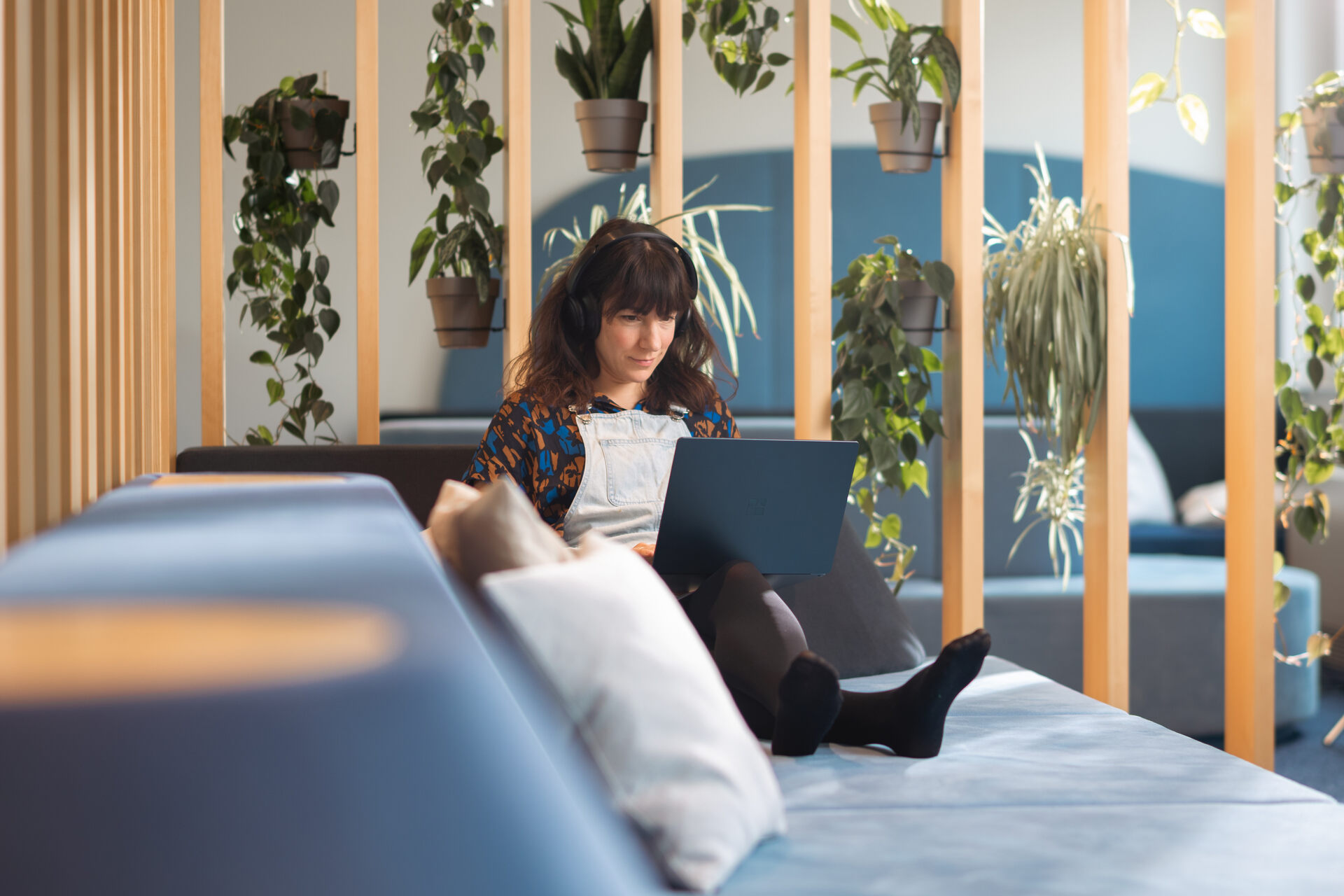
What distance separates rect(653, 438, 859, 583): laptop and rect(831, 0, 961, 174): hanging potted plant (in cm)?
120

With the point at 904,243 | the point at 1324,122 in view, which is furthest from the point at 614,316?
the point at 904,243

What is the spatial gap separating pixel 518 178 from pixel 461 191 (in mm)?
129

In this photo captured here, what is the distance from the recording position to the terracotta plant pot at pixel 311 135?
2.44 meters

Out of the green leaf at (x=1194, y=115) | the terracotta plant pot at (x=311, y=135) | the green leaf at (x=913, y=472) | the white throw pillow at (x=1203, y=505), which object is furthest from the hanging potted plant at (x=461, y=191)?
the white throw pillow at (x=1203, y=505)

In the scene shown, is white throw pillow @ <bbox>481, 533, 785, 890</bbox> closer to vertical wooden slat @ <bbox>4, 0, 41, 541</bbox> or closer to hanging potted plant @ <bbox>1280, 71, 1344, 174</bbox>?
vertical wooden slat @ <bbox>4, 0, 41, 541</bbox>

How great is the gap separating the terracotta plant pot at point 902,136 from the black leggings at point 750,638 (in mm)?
1347

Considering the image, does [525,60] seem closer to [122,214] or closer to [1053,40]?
[122,214]

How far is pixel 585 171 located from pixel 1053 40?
72.9 inches

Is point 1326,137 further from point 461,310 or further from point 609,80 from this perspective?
point 461,310

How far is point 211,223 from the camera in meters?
2.38

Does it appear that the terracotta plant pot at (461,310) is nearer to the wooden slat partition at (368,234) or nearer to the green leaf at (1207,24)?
the wooden slat partition at (368,234)

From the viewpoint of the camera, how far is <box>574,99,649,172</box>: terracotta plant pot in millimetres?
2531

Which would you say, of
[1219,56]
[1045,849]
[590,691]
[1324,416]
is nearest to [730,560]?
[1045,849]

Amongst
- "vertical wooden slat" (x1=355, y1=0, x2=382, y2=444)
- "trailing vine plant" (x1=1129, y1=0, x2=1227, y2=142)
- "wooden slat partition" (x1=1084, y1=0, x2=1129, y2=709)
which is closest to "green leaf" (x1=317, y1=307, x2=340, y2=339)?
"vertical wooden slat" (x1=355, y1=0, x2=382, y2=444)
